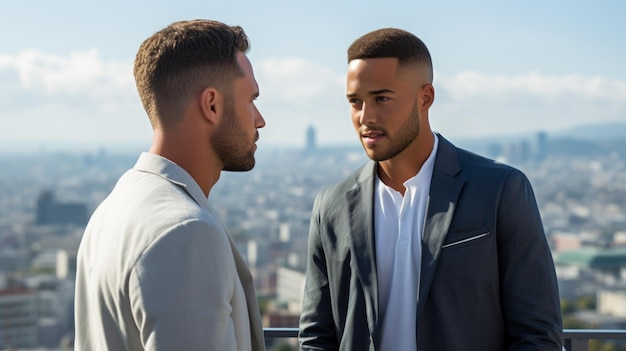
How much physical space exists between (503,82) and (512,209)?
274 feet

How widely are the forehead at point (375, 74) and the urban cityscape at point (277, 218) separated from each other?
40.5 metres

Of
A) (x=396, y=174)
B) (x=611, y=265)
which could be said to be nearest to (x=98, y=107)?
(x=611, y=265)

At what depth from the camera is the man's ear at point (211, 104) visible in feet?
3.94

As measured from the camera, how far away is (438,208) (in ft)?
5.66

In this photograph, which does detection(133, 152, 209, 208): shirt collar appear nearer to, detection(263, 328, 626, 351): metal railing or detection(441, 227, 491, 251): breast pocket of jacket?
detection(441, 227, 491, 251): breast pocket of jacket

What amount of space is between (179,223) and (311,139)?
79810 mm

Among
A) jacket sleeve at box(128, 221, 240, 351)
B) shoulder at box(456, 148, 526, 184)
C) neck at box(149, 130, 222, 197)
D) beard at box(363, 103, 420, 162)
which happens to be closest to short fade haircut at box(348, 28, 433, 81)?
beard at box(363, 103, 420, 162)

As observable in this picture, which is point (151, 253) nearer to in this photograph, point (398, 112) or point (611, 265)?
point (398, 112)

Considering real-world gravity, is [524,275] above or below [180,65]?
below

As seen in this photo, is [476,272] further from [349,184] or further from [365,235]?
[349,184]

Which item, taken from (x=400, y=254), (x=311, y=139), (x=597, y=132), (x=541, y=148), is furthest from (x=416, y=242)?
(x=597, y=132)

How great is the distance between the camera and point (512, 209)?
65.8 inches

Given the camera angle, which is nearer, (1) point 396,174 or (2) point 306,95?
(1) point 396,174

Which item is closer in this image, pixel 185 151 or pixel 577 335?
pixel 185 151
